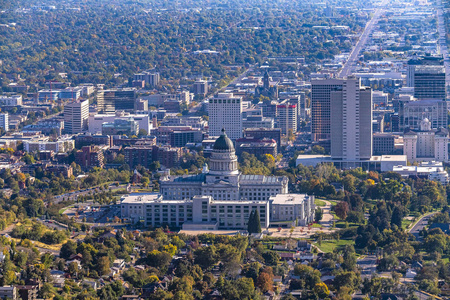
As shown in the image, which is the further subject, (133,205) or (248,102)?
(248,102)

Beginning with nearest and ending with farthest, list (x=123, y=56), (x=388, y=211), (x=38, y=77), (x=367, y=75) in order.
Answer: (x=388, y=211)
(x=367, y=75)
(x=38, y=77)
(x=123, y=56)

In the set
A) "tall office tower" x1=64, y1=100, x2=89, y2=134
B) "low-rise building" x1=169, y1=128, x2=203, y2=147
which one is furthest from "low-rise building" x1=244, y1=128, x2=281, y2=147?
"tall office tower" x1=64, y1=100, x2=89, y2=134

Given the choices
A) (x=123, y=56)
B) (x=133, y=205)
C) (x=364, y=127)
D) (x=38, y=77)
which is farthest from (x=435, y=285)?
(x=123, y=56)

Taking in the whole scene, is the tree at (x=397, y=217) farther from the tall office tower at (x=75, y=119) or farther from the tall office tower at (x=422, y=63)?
the tall office tower at (x=422, y=63)

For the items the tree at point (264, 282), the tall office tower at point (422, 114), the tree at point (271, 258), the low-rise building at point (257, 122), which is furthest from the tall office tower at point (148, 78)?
the tree at point (264, 282)

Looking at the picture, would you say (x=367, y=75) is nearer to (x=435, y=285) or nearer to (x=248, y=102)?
(x=248, y=102)

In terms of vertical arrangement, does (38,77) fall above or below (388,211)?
above

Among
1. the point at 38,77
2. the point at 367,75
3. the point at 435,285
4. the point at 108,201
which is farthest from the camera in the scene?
the point at 38,77
